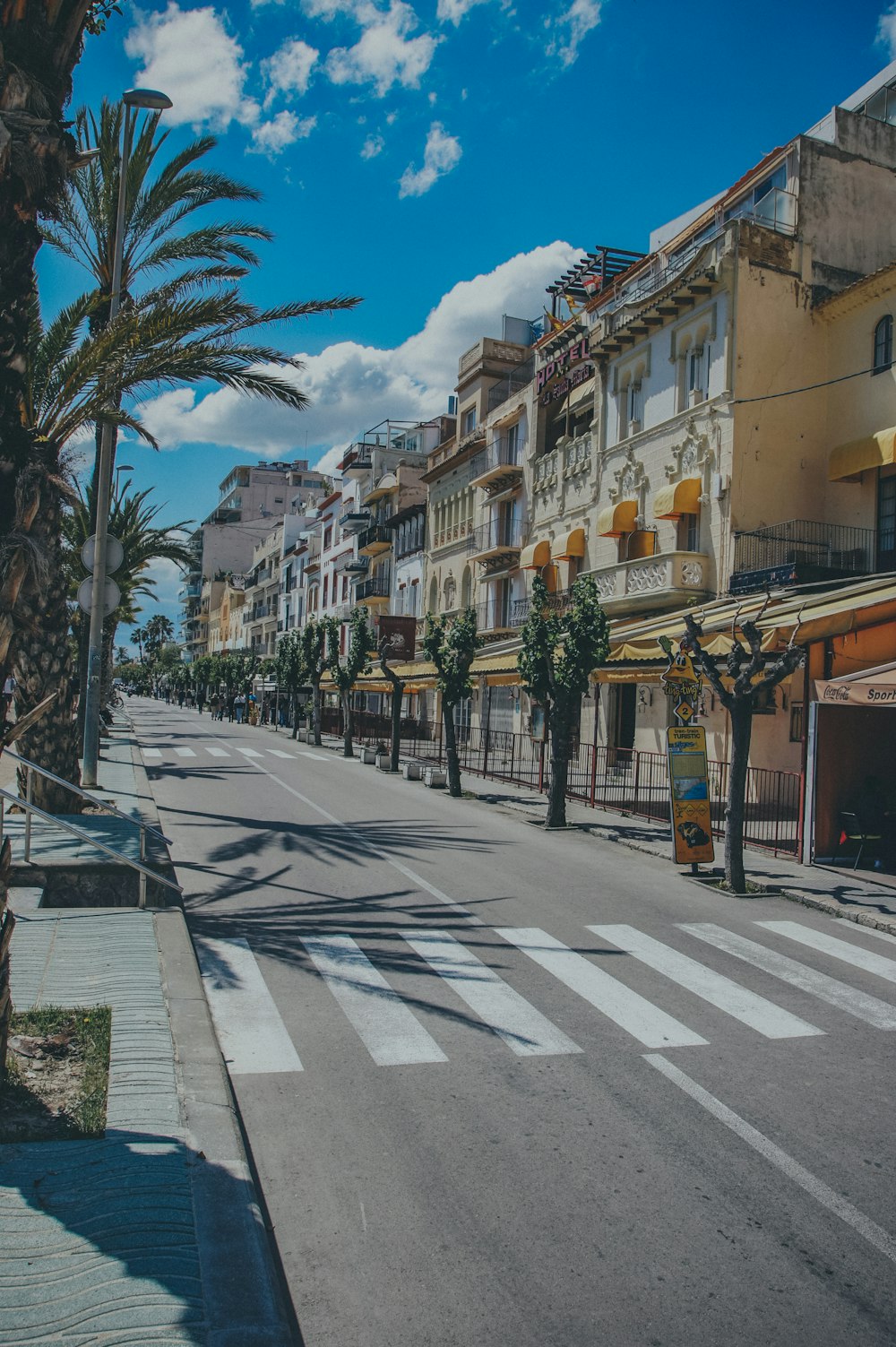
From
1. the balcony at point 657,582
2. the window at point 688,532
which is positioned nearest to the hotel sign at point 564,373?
the balcony at point 657,582

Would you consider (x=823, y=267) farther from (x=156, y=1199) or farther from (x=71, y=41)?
(x=156, y=1199)

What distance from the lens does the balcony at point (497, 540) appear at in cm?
3778

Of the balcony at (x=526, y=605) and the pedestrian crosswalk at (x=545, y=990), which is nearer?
the pedestrian crosswalk at (x=545, y=990)

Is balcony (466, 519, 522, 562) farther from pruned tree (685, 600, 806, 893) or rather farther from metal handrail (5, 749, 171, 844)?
metal handrail (5, 749, 171, 844)

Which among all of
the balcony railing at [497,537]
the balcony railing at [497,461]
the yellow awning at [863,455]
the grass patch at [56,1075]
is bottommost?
the grass patch at [56,1075]

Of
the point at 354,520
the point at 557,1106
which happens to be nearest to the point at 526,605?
the point at 354,520

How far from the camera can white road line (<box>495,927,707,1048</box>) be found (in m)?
7.09

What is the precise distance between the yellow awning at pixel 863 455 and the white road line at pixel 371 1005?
56.8ft

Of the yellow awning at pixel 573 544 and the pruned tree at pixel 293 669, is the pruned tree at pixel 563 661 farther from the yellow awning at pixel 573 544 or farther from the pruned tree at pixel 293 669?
the pruned tree at pixel 293 669

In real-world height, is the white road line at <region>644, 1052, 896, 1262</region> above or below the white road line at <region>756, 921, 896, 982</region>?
above

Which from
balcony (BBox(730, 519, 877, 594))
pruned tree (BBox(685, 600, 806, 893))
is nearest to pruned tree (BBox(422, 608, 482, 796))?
balcony (BBox(730, 519, 877, 594))

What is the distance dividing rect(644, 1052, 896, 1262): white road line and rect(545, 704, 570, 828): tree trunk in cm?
1119

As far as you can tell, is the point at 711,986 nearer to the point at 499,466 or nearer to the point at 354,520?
the point at 499,466

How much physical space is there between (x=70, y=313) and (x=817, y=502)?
18.1 m
